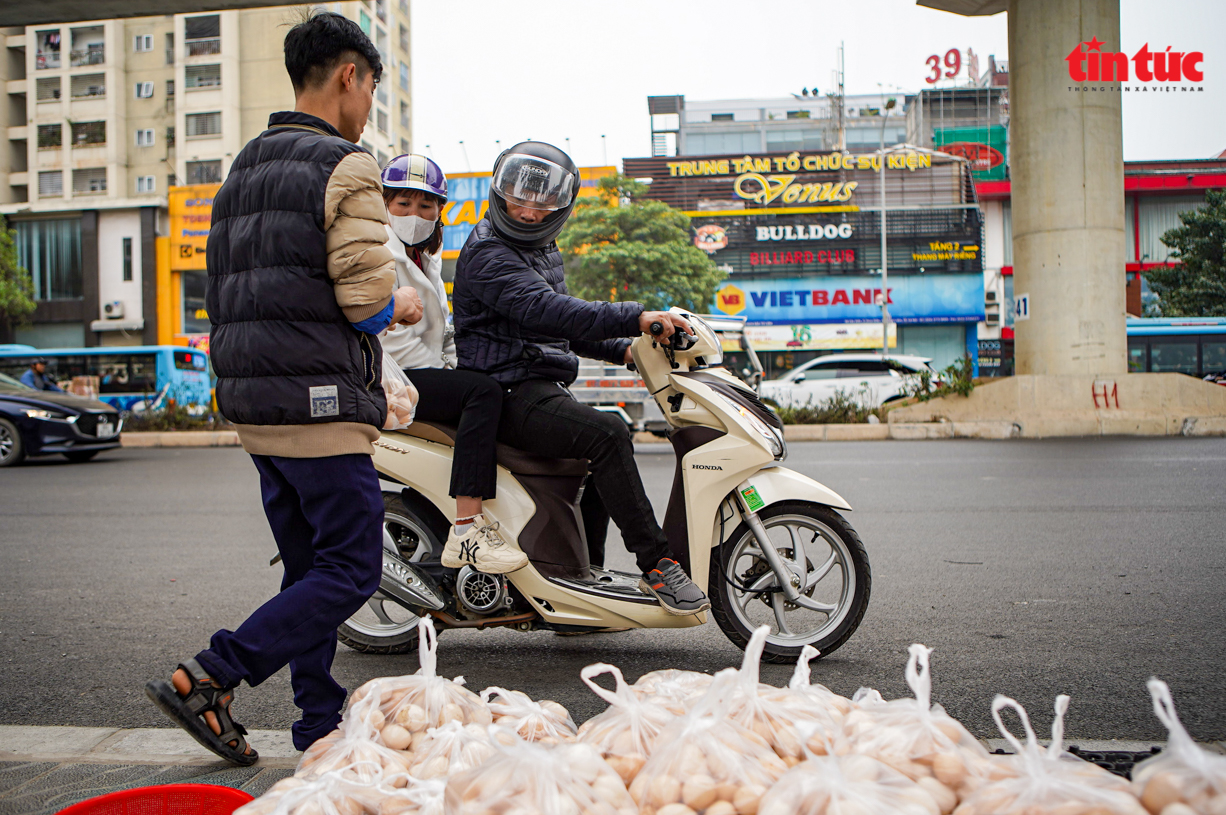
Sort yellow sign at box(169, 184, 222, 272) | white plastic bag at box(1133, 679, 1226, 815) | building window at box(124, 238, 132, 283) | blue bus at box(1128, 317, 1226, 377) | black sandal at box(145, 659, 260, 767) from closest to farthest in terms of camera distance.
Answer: white plastic bag at box(1133, 679, 1226, 815) < black sandal at box(145, 659, 260, 767) < blue bus at box(1128, 317, 1226, 377) < yellow sign at box(169, 184, 222, 272) < building window at box(124, 238, 132, 283)

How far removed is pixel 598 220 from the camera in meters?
32.6

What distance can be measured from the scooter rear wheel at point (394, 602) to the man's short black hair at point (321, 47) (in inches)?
68.7

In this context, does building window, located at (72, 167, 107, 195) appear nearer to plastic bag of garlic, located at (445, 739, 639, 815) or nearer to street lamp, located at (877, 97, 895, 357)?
street lamp, located at (877, 97, 895, 357)

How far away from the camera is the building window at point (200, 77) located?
47.5 meters

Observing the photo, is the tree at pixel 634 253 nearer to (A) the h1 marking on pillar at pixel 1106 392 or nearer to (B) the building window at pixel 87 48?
(A) the h1 marking on pillar at pixel 1106 392

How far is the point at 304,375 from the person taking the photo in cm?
237

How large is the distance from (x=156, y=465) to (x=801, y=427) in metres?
10.5

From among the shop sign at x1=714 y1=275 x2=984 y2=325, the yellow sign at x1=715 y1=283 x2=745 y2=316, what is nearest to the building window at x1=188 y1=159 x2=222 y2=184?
the yellow sign at x1=715 y1=283 x2=745 y2=316

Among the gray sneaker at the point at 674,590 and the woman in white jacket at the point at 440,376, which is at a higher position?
the woman in white jacket at the point at 440,376

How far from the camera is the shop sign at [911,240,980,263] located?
41.1 metres

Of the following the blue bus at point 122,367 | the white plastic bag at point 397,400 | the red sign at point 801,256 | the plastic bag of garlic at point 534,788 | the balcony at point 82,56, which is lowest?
the plastic bag of garlic at point 534,788

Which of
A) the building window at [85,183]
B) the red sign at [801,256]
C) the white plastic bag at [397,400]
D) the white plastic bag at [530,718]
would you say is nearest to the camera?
the white plastic bag at [530,718]

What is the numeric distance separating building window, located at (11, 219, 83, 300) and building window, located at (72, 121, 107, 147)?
17.1ft

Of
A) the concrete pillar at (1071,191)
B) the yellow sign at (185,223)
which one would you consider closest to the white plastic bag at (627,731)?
the concrete pillar at (1071,191)
